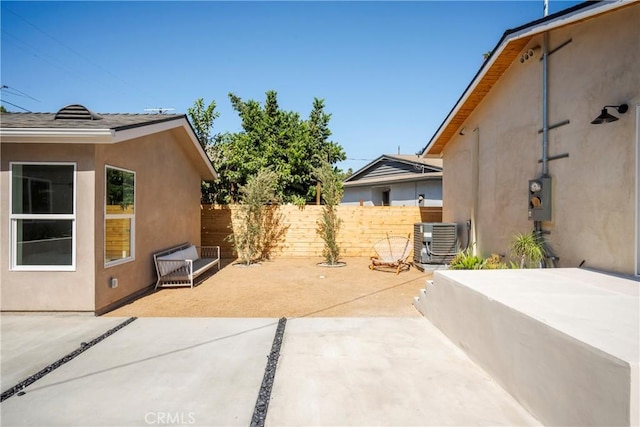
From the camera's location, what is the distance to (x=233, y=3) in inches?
379

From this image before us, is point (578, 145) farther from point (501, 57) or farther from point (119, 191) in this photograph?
point (119, 191)

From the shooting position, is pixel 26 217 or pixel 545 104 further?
pixel 545 104

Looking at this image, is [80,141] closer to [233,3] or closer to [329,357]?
[329,357]

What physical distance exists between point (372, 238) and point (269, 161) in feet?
20.0

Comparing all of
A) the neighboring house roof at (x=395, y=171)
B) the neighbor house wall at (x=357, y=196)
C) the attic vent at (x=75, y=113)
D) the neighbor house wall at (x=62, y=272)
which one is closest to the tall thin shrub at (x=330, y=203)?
the attic vent at (x=75, y=113)

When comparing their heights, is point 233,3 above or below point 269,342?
above

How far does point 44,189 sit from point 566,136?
9084 mm

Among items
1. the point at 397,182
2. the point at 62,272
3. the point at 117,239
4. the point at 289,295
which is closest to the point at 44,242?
the point at 62,272

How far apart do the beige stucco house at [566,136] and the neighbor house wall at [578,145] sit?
0.6 inches

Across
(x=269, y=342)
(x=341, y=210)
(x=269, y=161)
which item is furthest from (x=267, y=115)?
(x=269, y=342)

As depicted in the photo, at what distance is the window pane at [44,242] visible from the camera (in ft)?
18.7

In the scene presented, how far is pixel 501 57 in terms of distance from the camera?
7375 millimetres

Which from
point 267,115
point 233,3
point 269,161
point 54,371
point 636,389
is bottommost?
point 54,371

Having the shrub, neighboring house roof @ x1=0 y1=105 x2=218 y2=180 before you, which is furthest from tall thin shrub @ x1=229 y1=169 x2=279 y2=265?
neighboring house roof @ x1=0 y1=105 x2=218 y2=180
